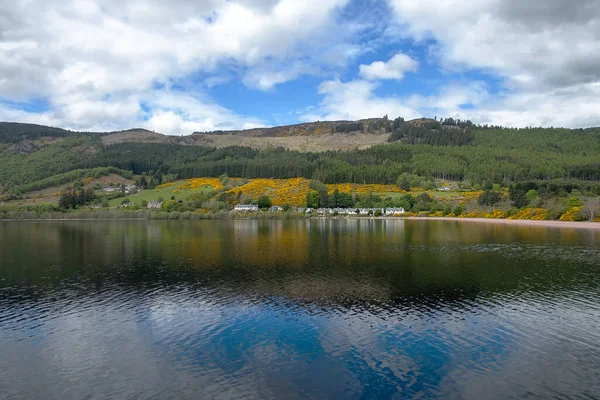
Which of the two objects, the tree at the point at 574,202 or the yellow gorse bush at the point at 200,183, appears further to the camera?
the yellow gorse bush at the point at 200,183

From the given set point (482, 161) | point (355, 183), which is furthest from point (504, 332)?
point (482, 161)

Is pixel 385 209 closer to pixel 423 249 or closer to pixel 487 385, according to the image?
pixel 423 249

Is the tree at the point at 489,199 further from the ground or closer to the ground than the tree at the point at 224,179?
closer to the ground

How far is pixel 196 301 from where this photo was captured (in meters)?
25.5

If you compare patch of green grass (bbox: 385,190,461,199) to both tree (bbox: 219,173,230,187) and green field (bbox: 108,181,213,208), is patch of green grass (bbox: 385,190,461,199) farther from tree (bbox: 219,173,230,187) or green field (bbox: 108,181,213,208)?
green field (bbox: 108,181,213,208)

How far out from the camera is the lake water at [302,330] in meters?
14.4

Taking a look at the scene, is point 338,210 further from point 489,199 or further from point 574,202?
point 574,202

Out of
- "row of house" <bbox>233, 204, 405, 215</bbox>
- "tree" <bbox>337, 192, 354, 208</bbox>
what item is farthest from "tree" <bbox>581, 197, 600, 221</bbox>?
"tree" <bbox>337, 192, 354, 208</bbox>

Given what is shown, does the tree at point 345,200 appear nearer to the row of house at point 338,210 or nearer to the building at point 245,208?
the row of house at point 338,210

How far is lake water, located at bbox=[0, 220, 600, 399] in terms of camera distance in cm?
1443

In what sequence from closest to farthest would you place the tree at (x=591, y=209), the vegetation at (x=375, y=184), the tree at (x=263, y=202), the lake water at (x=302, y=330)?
the lake water at (x=302, y=330)
the tree at (x=591, y=209)
the vegetation at (x=375, y=184)
the tree at (x=263, y=202)

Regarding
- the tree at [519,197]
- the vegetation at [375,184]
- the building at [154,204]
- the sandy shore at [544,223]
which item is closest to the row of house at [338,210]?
the vegetation at [375,184]

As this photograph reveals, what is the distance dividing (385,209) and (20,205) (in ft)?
411

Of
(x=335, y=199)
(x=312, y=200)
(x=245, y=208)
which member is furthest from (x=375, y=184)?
(x=245, y=208)
